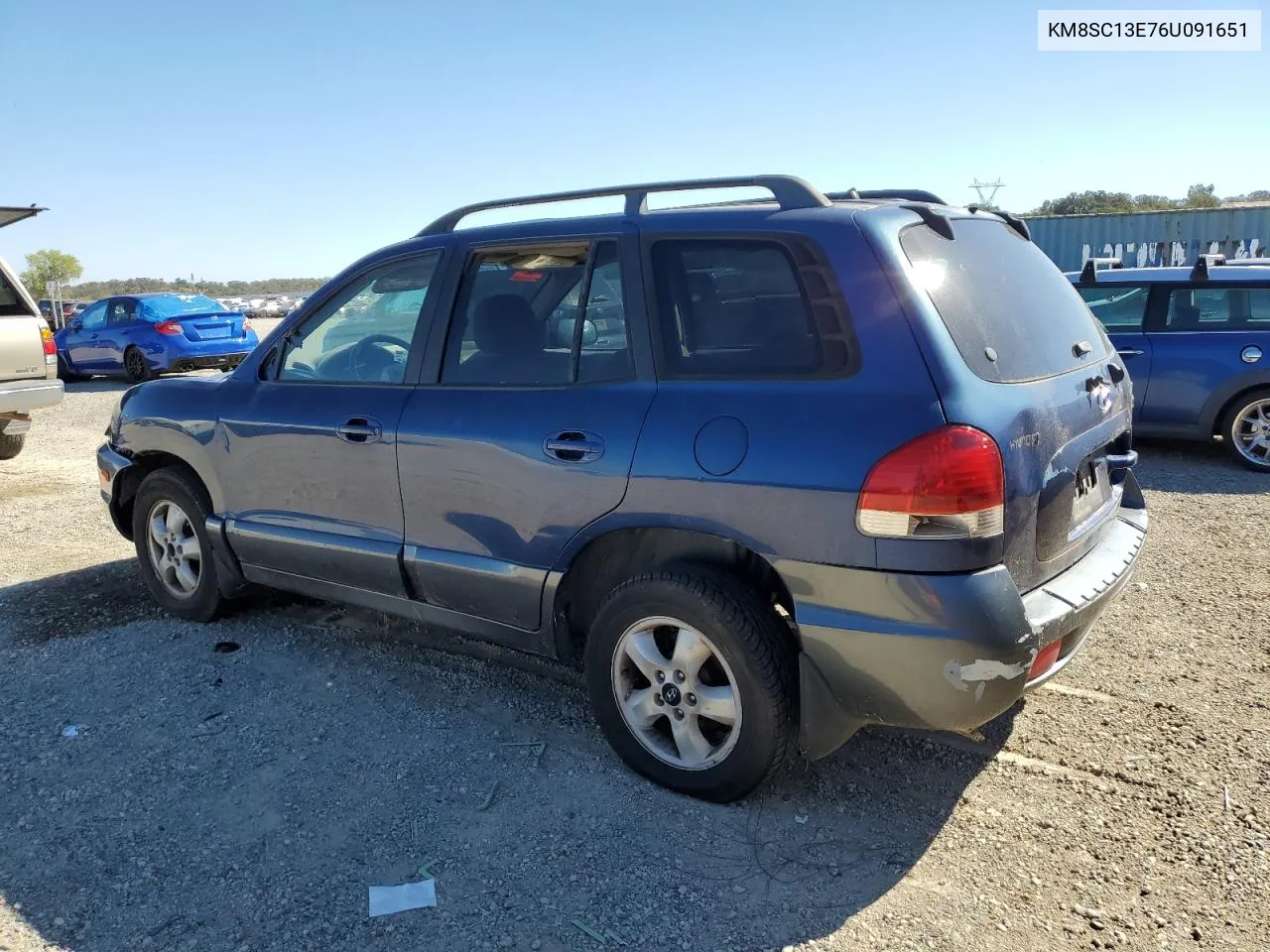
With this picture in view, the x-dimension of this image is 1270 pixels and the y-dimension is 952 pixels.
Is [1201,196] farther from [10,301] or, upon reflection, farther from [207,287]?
[207,287]

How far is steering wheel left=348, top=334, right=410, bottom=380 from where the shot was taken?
3910mm

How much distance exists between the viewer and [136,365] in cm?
1568

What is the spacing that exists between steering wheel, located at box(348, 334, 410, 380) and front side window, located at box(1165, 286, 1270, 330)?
275 inches

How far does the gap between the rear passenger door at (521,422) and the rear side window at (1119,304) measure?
6.39 metres

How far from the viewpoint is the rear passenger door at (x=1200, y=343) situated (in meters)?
7.80

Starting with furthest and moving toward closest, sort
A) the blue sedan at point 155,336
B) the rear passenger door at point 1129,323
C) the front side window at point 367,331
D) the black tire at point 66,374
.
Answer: the black tire at point 66,374, the blue sedan at point 155,336, the rear passenger door at point 1129,323, the front side window at point 367,331

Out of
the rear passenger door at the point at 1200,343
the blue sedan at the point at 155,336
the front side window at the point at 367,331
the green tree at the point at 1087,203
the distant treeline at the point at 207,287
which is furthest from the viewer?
the distant treeline at the point at 207,287

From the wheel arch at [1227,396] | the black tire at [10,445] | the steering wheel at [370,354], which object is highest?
the steering wheel at [370,354]

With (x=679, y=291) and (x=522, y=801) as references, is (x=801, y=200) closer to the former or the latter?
(x=679, y=291)

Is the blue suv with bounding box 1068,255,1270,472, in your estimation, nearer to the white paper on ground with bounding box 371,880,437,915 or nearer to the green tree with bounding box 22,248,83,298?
the white paper on ground with bounding box 371,880,437,915

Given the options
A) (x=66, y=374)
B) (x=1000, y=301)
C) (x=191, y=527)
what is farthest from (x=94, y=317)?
(x=1000, y=301)

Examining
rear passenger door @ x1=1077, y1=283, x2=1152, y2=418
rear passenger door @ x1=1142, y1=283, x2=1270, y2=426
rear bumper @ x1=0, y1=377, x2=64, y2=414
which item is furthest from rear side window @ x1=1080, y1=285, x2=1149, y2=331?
rear bumper @ x1=0, y1=377, x2=64, y2=414

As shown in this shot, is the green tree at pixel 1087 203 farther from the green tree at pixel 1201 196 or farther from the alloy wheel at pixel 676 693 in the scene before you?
the alloy wheel at pixel 676 693

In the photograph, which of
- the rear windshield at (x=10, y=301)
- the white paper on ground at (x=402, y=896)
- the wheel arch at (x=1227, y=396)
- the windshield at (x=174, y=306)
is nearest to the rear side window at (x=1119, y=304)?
the wheel arch at (x=1227, y=396)
